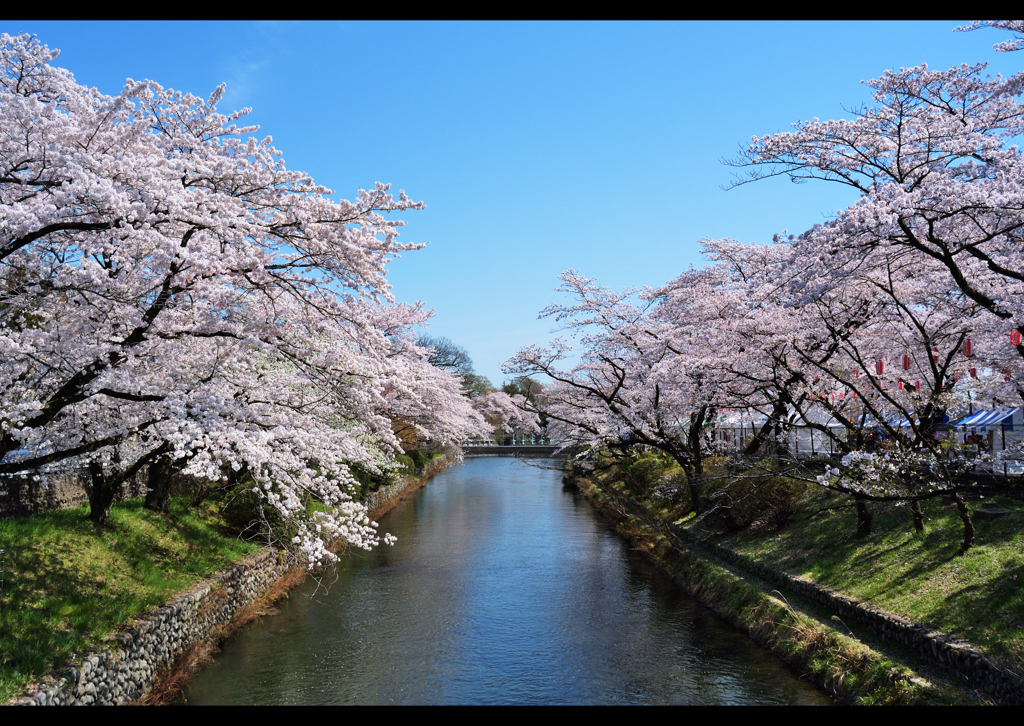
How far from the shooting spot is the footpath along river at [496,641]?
29.9 ft

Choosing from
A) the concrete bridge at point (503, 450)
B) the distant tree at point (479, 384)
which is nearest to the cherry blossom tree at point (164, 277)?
the concrete bridge at point (503, 450)

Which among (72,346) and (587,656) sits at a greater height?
(72,346)

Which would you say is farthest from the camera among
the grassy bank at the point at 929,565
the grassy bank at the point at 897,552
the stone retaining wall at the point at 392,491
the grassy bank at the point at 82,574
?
the stone retaining wall at the point at 392,491

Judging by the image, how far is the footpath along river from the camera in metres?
9.12

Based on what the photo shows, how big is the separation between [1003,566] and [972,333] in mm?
4124

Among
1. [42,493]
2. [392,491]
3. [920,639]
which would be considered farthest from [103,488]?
[392,491]

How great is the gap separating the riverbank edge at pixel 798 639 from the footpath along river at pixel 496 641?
23 centimetres

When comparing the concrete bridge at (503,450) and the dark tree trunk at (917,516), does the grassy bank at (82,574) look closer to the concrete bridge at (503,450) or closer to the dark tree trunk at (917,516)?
the dark tree trunk at (917,516)

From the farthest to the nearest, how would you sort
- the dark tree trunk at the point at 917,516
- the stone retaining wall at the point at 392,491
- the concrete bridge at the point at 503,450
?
the concrete bridge at the point at 503,450 < the stone retaining wall at the point at 392,491 < the dark tree trunk at the point at 917,516

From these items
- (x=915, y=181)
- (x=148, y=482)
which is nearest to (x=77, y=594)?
(x=148, y=482)

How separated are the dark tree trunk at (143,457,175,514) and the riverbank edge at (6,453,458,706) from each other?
211 cm
